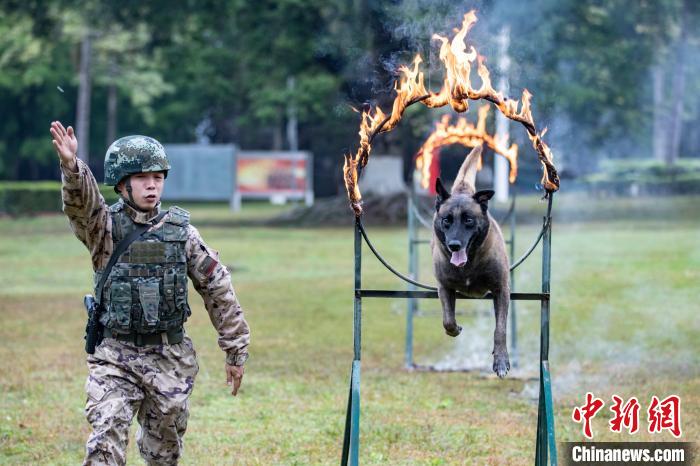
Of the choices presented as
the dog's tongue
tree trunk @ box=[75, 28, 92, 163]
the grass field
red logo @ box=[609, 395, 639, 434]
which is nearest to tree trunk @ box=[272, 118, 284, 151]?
tree trunk @ box=[75, 28, 92, 163]

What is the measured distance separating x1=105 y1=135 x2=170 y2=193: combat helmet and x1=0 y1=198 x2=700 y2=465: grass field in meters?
2.75

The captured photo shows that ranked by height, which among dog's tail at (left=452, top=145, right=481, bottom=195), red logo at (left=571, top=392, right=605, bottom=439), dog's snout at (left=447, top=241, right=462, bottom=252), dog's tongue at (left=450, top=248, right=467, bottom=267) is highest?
dog's tail at (left=452, top=145, right=481, bottom=195)

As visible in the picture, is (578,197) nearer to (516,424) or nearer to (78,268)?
(78,268)

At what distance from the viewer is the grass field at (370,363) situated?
342 inches

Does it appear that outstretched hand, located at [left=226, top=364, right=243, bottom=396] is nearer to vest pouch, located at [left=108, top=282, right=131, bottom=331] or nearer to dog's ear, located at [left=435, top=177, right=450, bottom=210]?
vest pouch, located at [left=108, top=282, right=131, bottom=331]

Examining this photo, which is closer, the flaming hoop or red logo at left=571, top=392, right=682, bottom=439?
the flaming hoop

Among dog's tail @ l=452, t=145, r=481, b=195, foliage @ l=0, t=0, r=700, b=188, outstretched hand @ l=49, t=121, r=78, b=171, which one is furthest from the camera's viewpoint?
foliage @ l=0, t=0, r=700, b=188

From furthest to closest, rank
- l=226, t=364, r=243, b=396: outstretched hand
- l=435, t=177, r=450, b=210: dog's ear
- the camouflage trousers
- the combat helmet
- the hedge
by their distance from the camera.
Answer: the hedge < l=435, t=177, r=450, b=210: dog's ear < l=226, t=364, r=243, b=396: outstretched hand < the combat helmet < the camouflage trousers

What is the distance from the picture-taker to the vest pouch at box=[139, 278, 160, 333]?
5859mm

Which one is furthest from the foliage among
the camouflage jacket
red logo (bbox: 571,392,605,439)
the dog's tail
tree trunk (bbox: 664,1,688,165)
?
the camouflage jacket

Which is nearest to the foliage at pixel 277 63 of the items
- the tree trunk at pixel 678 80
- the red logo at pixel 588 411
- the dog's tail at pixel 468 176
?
the tree trunk at pixel 678 80

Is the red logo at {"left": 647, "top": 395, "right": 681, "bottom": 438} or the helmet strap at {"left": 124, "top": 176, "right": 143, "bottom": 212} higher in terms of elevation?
the helmet strap at {"left": 124, "top": 176, "right": 143, "bottom": 212}

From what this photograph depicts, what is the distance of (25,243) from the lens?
30672 mm

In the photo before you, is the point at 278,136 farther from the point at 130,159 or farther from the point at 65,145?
the point at 65,145
